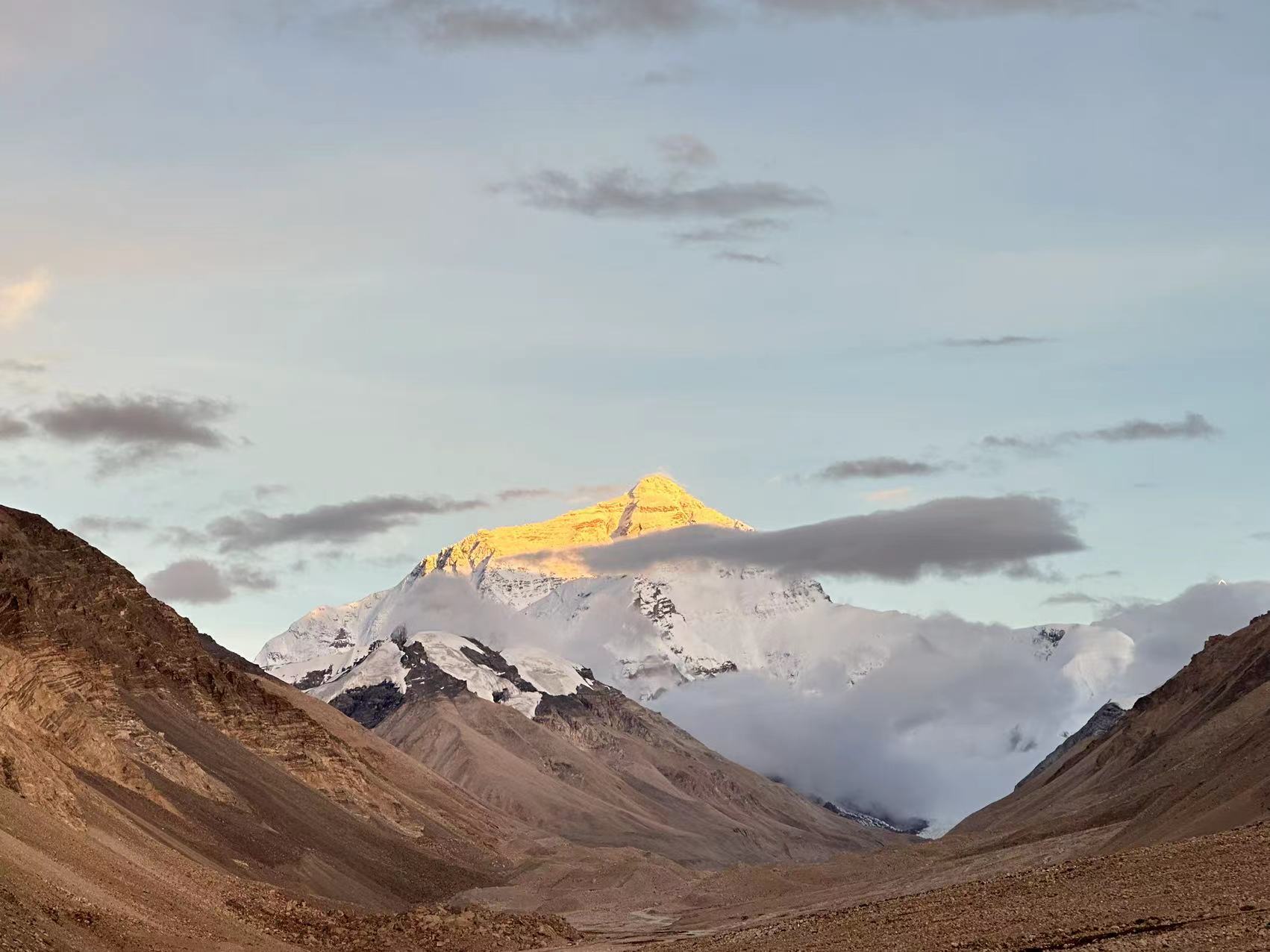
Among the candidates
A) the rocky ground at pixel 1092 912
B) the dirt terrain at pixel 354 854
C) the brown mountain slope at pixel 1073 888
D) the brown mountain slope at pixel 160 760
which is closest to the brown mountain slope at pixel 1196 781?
the brown mountain slope at pixel 1073 888

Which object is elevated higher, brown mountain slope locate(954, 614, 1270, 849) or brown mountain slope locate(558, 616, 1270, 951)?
brown mountain slope locate(954, 614, 1270, 849)

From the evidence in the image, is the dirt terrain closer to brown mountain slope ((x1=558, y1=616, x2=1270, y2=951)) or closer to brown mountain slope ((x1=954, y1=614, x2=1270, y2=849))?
brown mountain slope ((x1=558, y1=616, x2=1270, y2=951))

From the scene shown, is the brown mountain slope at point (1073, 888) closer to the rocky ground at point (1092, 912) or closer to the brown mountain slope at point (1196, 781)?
the rocky ground at point (1092, 912)

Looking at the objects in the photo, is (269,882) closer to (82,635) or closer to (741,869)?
(82,635)

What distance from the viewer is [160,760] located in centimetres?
13112

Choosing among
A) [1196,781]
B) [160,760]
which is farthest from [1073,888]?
[160,760]

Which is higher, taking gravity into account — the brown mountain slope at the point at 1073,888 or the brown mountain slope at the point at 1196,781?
the brown mountain slope at the point at 1196,781

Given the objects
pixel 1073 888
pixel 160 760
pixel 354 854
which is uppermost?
pixel 160 760

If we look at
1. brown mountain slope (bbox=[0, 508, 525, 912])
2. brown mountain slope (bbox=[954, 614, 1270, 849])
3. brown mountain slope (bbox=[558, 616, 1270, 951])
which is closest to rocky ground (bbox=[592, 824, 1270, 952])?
brown mountain slope (bbox=[558, 616, 1270, 951])

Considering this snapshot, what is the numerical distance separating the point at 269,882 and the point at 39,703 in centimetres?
1803

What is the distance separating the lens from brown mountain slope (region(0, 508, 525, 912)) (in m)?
90.9

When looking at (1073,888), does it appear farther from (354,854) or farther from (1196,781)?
(354,854)

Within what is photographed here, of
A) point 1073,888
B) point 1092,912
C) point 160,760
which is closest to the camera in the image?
point 1092,912

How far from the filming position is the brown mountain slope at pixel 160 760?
90875mm
